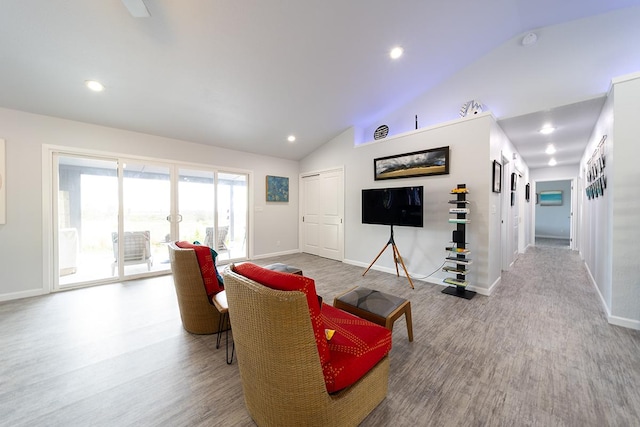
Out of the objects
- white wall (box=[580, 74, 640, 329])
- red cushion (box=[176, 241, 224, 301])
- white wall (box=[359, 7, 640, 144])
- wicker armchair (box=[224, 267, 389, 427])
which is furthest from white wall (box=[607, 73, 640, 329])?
red cushion (box=[176, 241, 224, 301])

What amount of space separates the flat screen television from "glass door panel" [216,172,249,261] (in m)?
2.92

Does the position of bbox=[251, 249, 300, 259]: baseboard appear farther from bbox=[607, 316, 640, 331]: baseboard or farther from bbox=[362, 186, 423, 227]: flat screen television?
bbox=[607, 316, 640, 331]: baseboard

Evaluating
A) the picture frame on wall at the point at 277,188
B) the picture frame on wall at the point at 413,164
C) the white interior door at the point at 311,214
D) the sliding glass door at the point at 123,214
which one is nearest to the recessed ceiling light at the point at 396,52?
the picture frame on wall at the point at 413,164

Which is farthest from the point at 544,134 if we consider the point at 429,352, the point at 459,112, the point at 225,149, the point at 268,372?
the point at 225,149

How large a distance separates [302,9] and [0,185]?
4.44 metres

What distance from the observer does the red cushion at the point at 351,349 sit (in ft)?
3.75

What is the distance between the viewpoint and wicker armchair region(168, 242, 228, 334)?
7.03ft

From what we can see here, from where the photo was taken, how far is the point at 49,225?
3.30 m

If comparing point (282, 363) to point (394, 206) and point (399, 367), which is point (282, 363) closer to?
point (399, 367)

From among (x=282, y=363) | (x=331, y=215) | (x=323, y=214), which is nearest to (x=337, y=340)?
(x=282, y=363)

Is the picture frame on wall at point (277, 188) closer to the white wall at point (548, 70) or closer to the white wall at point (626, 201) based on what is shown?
the white wall at point (548, 70)

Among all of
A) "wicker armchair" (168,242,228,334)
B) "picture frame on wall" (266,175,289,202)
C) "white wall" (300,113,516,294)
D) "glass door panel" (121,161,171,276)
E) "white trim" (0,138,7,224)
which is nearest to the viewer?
"wicker armchair" (168,242,228,334)

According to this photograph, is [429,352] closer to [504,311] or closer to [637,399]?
[637,399]

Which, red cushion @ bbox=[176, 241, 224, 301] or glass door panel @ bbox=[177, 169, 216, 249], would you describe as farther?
glass door panel @ bbox=[177, 169, 216, 249]
